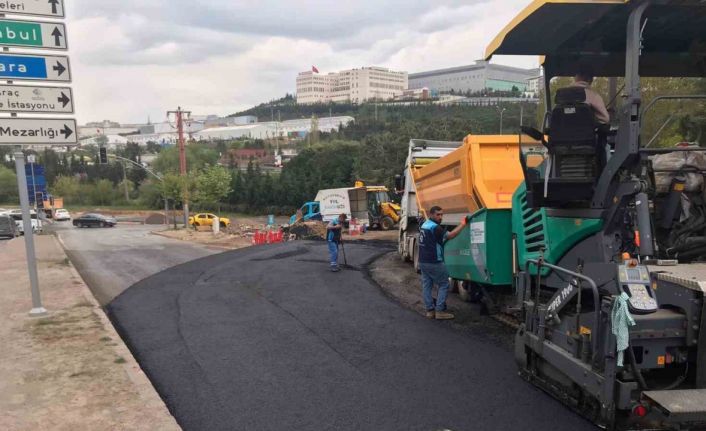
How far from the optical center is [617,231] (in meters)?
4.01

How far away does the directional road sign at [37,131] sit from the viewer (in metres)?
7.15

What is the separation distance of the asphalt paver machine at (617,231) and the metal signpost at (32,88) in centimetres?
614

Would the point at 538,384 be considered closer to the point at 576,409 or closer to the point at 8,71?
the point at 576,409

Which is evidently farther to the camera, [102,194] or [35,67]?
[102,194]

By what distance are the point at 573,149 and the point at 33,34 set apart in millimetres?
7176

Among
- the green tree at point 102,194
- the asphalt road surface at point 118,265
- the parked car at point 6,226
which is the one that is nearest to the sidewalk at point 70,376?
the asphalt road surface at point 118,265

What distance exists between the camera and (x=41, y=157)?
12100cm

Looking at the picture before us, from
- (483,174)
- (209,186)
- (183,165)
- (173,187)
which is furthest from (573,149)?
(173,187)

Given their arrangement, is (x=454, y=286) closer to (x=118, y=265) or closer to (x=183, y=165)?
(x=118, y=265)

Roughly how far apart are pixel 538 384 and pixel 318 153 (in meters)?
65.5

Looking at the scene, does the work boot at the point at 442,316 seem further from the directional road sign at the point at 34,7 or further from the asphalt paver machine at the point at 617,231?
the directional road sign at the point at 34,7

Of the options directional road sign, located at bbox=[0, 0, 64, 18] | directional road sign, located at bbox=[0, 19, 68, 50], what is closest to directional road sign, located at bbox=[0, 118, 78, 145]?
directional road sign, located at bbox=[0, 19, 68, 50]

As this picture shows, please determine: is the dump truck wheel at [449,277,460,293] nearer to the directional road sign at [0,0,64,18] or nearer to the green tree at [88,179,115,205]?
the directional road sign at [0,0,64,18]

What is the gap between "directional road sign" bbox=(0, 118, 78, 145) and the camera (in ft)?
23.5
